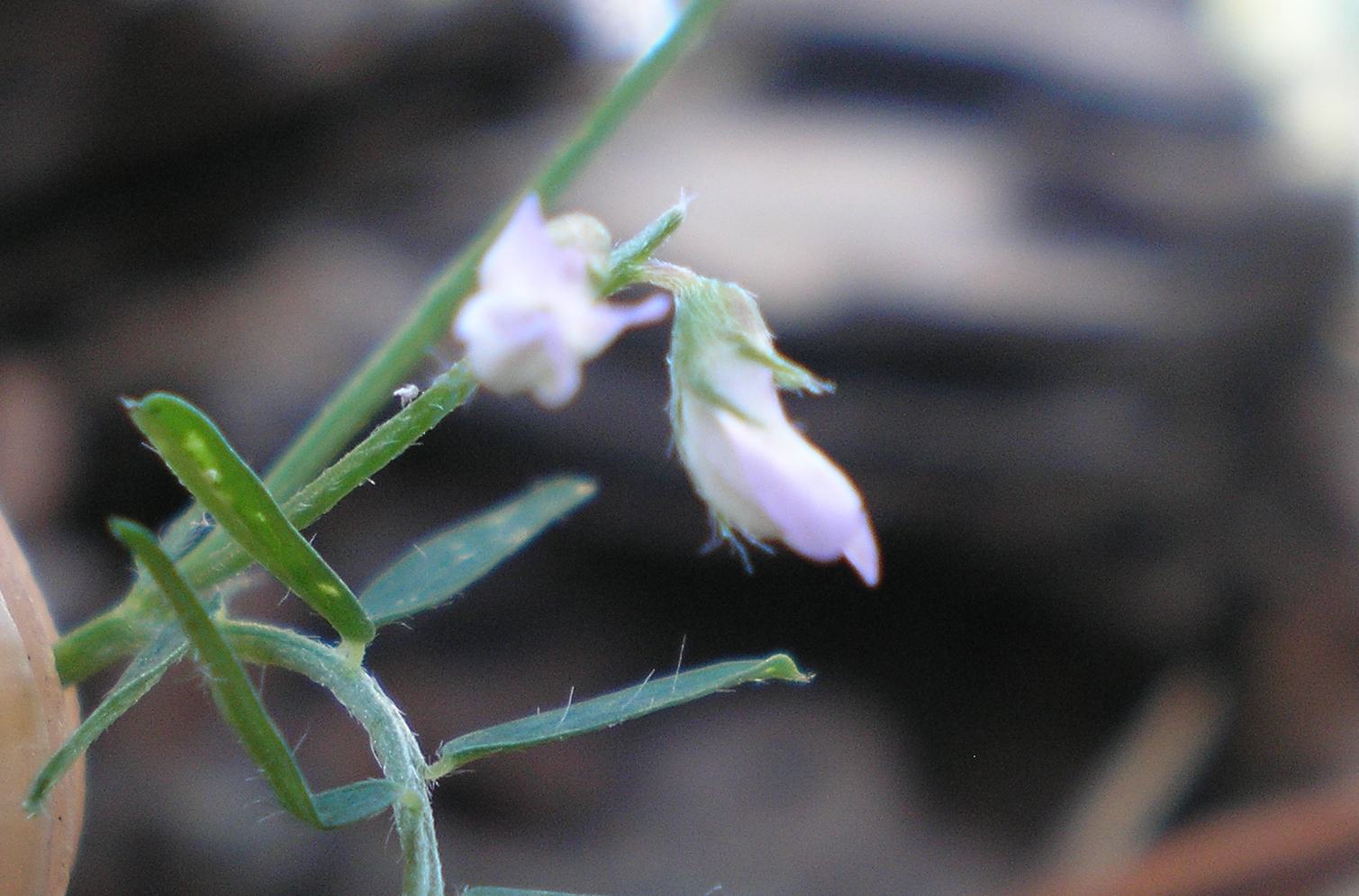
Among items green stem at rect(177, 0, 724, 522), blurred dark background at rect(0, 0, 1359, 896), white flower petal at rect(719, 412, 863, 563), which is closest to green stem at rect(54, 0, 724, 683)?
green stem at rect(177, 0, 724, 522)

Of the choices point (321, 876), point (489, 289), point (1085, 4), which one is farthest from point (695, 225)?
point (489, 289)

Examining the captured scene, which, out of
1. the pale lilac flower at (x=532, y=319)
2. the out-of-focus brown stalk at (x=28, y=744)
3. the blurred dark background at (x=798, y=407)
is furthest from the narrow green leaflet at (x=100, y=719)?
the blurred dark background at (x=798, y=407)

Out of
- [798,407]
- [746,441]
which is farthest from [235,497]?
[798,407]

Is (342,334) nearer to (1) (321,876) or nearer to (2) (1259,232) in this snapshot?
(1) (321,876)

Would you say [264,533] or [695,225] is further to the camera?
[695,225]

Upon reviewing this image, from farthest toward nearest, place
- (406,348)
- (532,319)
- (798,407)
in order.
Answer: (798,407), (406,348), (532,319)

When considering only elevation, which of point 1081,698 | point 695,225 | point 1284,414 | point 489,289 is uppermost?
point 695,225

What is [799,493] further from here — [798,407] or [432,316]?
[798,407]
